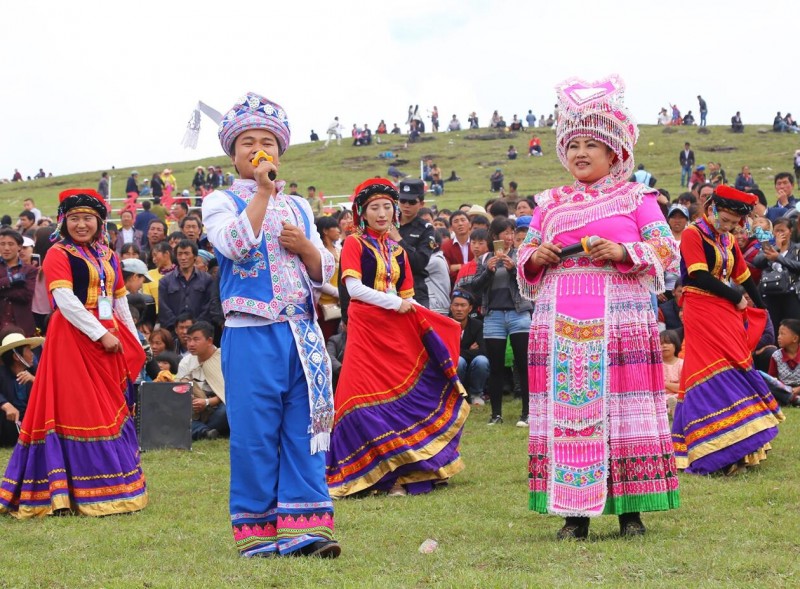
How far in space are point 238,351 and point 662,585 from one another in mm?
2423

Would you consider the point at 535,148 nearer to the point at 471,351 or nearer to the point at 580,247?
the point at 471,351

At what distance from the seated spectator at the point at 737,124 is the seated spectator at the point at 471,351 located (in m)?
57.6

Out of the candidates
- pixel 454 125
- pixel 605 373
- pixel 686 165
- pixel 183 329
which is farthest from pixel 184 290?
pixel 454 125

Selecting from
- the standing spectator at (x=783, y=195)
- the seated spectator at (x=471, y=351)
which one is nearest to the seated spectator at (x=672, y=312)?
the seated spectator at (x=471, y=351)

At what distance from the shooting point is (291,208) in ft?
20.2

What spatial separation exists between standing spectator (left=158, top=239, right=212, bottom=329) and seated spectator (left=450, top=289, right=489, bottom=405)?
Answer: 9.68 feet

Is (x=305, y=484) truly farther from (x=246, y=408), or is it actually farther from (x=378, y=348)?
(x=378, y=348)

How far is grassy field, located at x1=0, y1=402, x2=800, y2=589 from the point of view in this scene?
17.7 ft

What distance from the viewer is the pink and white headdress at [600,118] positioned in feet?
21.6

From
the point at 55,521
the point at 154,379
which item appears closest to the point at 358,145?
the point at 154,379

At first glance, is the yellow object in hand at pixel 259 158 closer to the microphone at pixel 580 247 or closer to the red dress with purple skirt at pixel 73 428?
the microphone at pixel 580 247

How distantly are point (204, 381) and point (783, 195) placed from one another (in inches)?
357

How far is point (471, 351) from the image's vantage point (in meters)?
13.2

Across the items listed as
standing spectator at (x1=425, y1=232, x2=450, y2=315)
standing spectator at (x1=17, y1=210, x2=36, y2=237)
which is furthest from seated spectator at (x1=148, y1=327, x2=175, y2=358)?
standing spectator at (x1=17, y1=210, x2=36, y2=237)
